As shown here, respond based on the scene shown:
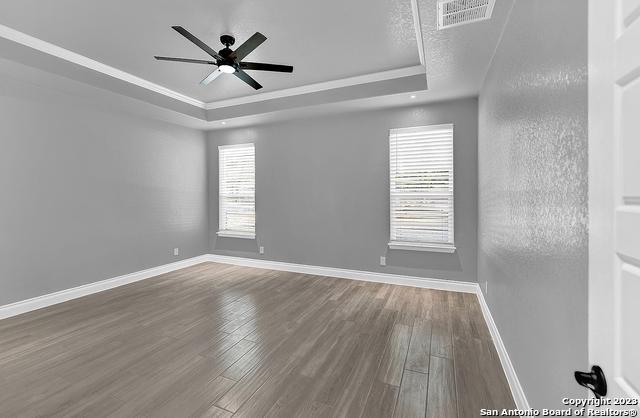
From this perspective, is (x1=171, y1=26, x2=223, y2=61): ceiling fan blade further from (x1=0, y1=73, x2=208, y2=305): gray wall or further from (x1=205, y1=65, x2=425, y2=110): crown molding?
(x1=0, y1=73, x2=208, y2=305): gray wall

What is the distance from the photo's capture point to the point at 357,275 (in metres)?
4.50

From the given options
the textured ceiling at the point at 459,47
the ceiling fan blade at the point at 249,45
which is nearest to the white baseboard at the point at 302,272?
the textured ceiling at the point at 459,47

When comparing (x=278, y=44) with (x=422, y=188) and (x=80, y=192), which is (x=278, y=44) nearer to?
(x=422, y=188)

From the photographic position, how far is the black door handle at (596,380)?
682 millimetres

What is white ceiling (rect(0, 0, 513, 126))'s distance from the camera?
97.8 inches

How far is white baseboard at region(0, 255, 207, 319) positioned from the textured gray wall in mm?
4873

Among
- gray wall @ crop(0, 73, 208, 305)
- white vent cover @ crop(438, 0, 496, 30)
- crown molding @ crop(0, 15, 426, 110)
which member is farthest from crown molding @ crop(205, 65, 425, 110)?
white vent cover @ crop(438, 0, 496, 30)

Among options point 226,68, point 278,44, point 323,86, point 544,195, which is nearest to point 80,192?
point 226,68

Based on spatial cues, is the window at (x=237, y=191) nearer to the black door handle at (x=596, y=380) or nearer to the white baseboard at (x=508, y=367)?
the white baseboard at (x=508, y=367)

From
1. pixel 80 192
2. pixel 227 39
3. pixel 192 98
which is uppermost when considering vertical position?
pixel 192 98

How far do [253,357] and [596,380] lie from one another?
7.12 ft

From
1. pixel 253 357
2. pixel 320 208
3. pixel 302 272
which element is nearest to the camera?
pixel 253 357

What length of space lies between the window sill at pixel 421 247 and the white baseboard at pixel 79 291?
391 centimetres

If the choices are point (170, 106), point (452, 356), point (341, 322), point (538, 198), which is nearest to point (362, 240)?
point (341, 322)
